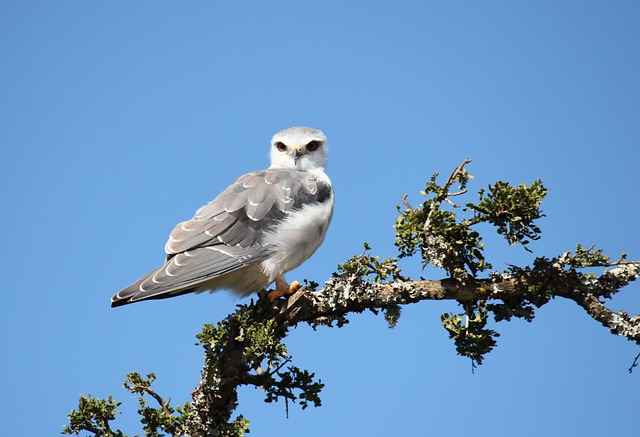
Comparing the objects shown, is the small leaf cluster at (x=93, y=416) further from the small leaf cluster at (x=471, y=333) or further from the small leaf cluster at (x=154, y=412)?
the small leaf cluster at (x=471, y=333)

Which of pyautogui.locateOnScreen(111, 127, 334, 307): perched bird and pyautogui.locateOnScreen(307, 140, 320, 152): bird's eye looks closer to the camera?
pyautogui.locateOnScreen(111, 127, 334, 307): perched bird

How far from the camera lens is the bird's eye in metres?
8.40

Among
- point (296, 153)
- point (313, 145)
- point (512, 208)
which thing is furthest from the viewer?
point (313, 145)

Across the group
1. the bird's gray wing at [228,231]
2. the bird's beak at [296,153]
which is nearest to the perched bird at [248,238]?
the bird's gray wing at [228,231]

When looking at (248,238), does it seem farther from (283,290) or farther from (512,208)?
(512,208)

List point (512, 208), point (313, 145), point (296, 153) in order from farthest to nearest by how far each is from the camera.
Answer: point (313, 145) → point (296, 153) → point (512, 208)

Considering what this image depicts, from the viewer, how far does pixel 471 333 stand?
18.1 feet

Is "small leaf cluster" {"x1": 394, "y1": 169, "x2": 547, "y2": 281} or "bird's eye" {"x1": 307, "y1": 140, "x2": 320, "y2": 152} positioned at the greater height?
"bird's eye" {"x1": 307, "y1": 140, "x2": 320, "y2": 152}

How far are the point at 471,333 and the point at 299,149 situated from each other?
3662 mm

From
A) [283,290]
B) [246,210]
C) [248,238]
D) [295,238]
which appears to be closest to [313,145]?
[246,210]

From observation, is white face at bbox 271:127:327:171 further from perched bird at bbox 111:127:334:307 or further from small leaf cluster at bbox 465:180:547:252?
small leaf cluster at bbox 465:180:547:252

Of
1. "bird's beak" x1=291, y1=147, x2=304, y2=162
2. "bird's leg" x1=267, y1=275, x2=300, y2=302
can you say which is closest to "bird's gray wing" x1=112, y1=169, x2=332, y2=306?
"bird's leg" x1=267, y1=275, x2=300, y2=302

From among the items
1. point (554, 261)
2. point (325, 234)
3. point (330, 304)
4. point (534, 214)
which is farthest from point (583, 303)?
point (325, 234)

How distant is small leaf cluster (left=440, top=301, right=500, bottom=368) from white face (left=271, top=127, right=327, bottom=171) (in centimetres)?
336
